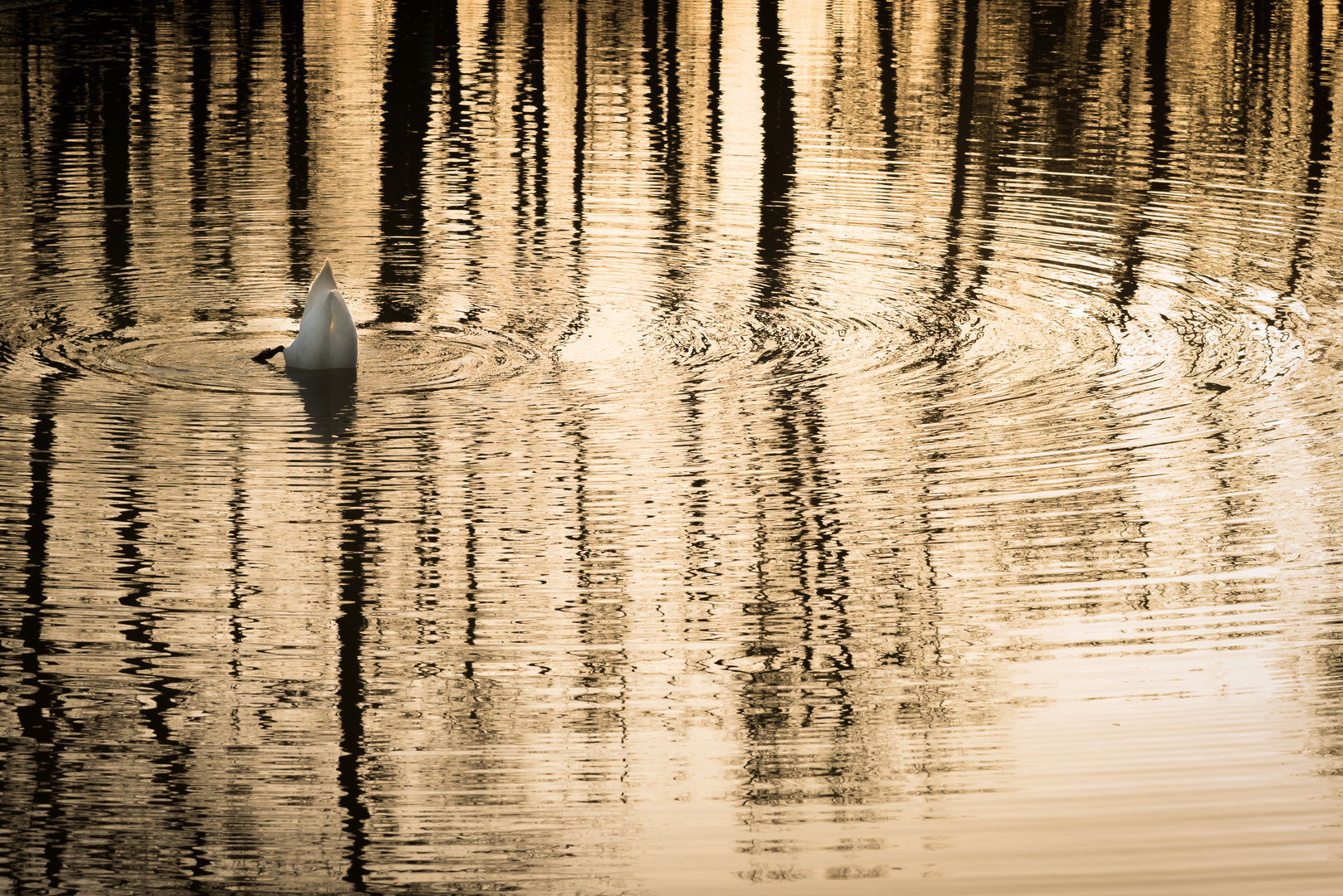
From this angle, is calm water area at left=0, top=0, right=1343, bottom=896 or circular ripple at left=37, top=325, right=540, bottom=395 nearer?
calm water area at left=0, top=0, right=1343, bottom=896

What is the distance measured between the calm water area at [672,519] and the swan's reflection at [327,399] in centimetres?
4

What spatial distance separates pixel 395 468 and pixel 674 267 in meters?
5.64

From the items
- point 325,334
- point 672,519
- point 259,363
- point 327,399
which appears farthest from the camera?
point 259,363


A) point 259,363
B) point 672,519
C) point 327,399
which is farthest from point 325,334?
point 672,519

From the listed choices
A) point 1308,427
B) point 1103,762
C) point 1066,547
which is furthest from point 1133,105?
point 1103,762

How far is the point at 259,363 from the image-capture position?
12531mm

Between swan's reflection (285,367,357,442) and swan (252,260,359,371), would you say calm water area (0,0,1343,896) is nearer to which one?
swan's reflection (285,367,357,442)

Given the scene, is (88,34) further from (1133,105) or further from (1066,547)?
(1066,547)

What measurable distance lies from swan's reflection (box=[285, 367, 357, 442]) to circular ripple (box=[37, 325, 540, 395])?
10 cm

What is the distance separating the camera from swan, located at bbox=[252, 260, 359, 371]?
11797 mm

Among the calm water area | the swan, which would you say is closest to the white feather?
the swan

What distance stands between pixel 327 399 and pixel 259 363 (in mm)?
1127

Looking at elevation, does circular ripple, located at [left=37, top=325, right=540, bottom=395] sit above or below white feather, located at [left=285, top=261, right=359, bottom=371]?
below

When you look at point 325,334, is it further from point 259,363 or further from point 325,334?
point 259,363
